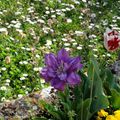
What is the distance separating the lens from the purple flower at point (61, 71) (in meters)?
2.30

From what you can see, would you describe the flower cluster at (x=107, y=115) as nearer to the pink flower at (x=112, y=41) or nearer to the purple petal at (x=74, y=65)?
the pink flower at (x=112, y=41)

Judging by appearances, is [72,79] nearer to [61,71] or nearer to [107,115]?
[61,71]

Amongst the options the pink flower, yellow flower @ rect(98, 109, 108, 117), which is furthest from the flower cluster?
the pink flower

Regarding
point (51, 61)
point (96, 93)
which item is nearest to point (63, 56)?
point (51, 61)

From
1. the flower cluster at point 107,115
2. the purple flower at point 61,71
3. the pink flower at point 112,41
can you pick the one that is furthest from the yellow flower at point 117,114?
the purple flower at point 61,71

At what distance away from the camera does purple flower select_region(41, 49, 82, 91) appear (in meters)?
2.30

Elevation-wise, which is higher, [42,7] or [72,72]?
[72,72]

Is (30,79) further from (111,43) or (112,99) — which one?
(111,43)

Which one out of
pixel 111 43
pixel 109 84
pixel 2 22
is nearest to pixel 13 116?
pixel 109 84

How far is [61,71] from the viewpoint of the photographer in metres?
2.37

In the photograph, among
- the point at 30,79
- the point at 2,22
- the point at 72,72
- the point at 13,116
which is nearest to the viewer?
the point at 72,72

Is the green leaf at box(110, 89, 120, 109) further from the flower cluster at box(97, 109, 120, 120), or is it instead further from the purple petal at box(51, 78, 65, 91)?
the purple petal at box(51, 78, 65, 91)

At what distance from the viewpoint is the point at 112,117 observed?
295 cm

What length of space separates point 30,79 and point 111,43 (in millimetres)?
2199
